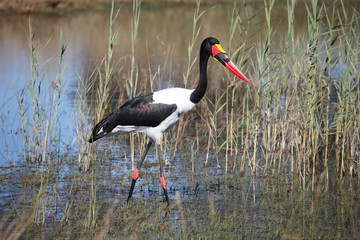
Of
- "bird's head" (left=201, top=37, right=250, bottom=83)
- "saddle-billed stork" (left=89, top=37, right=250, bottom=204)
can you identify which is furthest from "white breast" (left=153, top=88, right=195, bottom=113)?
"bird's head" (left=201, top=37, right=250, bottom=83)

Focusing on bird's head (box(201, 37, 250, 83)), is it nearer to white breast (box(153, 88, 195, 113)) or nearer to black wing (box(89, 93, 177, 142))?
white breast (box(153, 88, 195, 113))

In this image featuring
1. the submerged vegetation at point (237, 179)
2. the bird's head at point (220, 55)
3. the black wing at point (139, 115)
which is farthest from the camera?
the bird's head at point (220, 55)

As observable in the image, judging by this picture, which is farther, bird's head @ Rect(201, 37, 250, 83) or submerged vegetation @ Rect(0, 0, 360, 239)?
bird's head @ Rect(201, 37, 250, 83)

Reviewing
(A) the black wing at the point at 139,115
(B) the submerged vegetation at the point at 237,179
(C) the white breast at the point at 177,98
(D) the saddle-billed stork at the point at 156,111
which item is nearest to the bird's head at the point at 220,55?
(D) the saddle-billed stork at the point at 156,111

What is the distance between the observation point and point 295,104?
22.0 ft

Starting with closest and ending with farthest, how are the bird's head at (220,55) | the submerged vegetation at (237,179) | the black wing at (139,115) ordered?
the submerged vegetation at (237,179)
the black wing at (139,115)
the bird's head at (220,55)

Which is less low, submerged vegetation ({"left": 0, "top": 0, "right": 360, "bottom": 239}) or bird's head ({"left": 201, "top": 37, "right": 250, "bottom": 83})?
bird's head ({"left": 201, "top": 37, "right": 250, "bottom": 83})

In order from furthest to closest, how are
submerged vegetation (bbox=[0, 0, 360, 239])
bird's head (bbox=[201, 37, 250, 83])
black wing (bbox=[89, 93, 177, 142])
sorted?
bird's head (bbox=[201, 37, 250, 83]) < black wing (bbox=[89, 93, 177, 142]) < submerged vegetation (bbox=[0, 0, 360, 239])

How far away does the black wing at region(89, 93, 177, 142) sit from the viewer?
222 inches

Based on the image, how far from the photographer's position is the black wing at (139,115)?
5648mm

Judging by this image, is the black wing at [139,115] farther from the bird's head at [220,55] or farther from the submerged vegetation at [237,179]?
the bird's head at [220,55]

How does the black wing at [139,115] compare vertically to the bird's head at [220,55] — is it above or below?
below

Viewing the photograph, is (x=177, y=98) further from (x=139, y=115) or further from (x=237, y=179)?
(x=237, y=179)

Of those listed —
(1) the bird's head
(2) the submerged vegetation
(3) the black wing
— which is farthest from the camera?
(1) the bird's head
